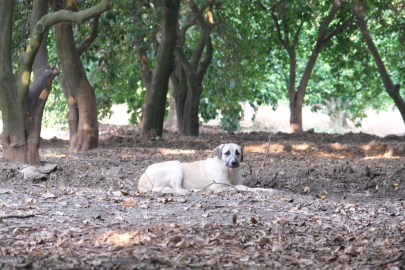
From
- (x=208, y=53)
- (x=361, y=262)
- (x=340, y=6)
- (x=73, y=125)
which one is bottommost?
(x=361, y=262)

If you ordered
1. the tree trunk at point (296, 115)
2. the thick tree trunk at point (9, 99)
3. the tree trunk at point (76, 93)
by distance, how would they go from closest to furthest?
the thick tree trunk at point (9, 99), the tree trunk at point (76, 93), the tree trunk at point (296, 115)

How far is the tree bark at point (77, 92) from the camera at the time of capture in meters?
14.2

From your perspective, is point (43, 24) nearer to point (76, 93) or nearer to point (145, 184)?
point (145, 184)

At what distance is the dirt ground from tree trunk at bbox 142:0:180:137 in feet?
19.5

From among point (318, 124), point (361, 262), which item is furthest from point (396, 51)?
point (361, 262)

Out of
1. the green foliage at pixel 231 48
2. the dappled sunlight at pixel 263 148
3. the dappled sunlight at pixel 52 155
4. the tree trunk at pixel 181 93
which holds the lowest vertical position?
the dappled sunlight at pixel 52 155

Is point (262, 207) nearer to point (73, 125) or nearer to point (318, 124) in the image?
→ point (73, 125)

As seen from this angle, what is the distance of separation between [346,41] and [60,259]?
20323mm

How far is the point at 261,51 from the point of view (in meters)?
24.2

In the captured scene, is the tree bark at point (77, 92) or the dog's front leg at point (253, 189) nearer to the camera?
the dog's front leg at point (253, 189)

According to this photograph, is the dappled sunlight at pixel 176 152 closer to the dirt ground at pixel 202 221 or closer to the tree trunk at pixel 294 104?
the dirt ground at pixel 202 221

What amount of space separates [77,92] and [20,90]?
3664mm

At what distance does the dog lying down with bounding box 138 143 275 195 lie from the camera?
906 cm

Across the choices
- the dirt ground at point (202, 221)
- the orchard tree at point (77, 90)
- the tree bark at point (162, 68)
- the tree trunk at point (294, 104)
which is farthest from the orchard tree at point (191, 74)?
the dirt ground at point (202, 221)
